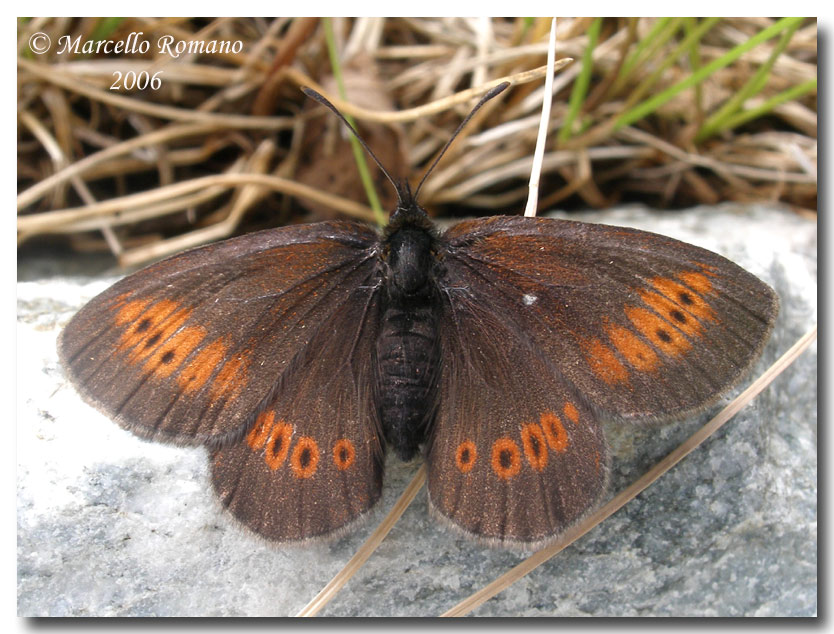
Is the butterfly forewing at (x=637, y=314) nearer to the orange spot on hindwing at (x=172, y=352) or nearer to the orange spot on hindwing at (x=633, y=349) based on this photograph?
the orange spot on hindwing at (x=633, y=349)

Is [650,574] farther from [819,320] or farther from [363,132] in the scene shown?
[363,132]

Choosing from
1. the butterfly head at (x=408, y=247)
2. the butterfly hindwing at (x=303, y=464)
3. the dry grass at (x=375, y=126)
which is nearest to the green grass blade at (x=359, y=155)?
the dry grass at (x=375, y=126)

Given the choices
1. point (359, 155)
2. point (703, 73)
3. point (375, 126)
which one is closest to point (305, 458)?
point (359, 155)

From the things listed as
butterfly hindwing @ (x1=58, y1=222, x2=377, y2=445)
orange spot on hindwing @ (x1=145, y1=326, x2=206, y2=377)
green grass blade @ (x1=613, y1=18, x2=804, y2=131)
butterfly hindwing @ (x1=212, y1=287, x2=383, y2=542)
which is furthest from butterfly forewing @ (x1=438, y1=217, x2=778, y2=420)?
green grass blade @ (x1=613, y1=18, x2=804, y2=131)

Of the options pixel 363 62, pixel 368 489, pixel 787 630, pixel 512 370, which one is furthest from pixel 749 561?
pixel 363 62

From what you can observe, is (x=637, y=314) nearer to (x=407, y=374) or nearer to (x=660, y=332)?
(x=660, y=332)

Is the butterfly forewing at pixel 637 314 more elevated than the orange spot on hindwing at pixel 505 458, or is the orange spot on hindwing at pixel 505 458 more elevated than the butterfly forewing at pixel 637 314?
the butterfly forewing at pixel 637 314

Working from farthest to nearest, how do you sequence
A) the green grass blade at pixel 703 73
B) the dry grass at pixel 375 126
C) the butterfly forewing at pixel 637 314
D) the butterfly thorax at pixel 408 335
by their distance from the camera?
the dry grass at pixel 375 126, the green grass blade at pixel 703 73, the butterfly thorax at pixel 408 335, the butterfly forewing at pixel 637 314

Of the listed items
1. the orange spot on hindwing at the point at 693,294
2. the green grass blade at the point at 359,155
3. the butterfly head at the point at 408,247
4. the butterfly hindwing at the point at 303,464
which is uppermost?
the green grass blade at the point at 359,155
